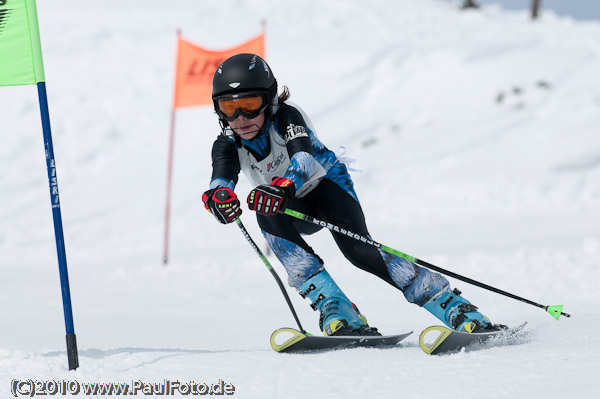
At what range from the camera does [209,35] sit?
861 inches

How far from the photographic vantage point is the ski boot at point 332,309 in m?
3.82

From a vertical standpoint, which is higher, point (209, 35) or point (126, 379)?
point (126, 379)

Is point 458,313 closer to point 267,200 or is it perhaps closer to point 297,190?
point 297,190

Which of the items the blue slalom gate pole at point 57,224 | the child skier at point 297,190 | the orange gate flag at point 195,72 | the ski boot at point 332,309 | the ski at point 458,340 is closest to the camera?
the blue slalom gate pole at point 57,224

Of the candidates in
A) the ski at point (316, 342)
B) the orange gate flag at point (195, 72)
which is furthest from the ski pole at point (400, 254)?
the orange gate flag at point (195, 72)

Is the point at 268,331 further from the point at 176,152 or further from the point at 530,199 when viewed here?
the point at 176,152

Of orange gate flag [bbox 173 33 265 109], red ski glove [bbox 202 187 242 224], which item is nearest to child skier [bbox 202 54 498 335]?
red ski glove [bbox 202 187 242 224]

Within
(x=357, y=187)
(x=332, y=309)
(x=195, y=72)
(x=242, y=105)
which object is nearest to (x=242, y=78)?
(x=242, y=105)

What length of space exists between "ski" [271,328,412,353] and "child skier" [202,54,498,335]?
78 mm

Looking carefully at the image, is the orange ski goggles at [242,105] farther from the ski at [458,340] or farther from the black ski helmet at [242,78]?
the ski at [458,340]

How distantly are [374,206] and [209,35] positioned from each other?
12087mm

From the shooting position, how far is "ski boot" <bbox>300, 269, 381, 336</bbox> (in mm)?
3822

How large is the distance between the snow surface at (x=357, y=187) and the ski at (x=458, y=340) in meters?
0.11

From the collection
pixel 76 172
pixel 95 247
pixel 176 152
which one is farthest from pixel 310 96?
pixel 95 247
